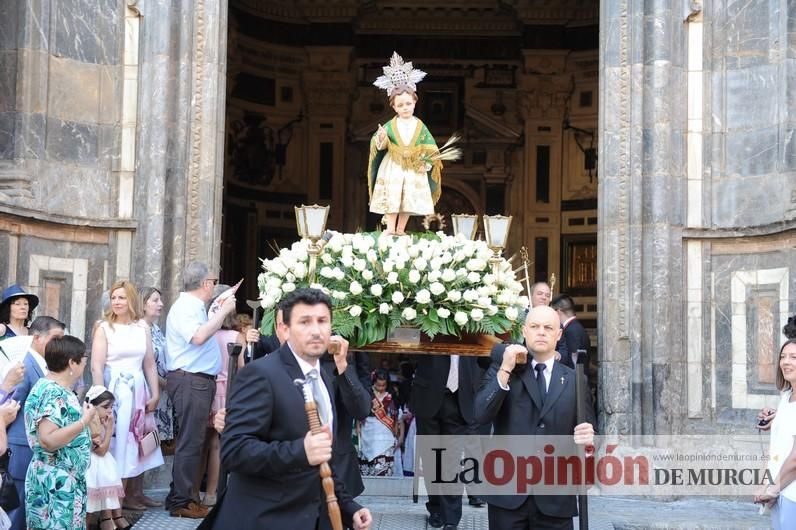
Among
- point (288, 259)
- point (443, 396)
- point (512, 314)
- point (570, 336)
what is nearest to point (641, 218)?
point (570, 336)

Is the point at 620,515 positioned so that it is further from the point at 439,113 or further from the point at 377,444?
the point at 439,113

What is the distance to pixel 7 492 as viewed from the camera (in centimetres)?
719

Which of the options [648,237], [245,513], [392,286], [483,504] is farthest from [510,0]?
[245,513]

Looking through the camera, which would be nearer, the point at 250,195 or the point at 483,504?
the point at 483,504

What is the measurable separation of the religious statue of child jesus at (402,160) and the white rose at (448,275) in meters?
1.27

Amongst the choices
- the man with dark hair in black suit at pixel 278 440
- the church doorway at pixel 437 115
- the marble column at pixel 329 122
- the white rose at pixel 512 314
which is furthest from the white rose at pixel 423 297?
the marble column at pixel 329 122

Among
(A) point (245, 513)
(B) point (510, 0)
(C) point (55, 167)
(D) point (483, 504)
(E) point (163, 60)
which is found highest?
(B) point (510, 0)

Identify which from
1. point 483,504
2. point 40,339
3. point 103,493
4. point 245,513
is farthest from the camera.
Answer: point 483,504

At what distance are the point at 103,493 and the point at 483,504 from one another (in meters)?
3.34

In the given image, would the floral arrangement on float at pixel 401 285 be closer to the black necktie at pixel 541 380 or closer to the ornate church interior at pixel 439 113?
the black necktie at pixel 541 380

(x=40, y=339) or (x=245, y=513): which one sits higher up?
(x=40, y=339)

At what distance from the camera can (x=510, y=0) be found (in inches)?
816

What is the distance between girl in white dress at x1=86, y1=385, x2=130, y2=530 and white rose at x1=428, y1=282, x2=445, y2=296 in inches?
95.7

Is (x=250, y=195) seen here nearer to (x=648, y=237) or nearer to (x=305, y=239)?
(x=648, y=237)
